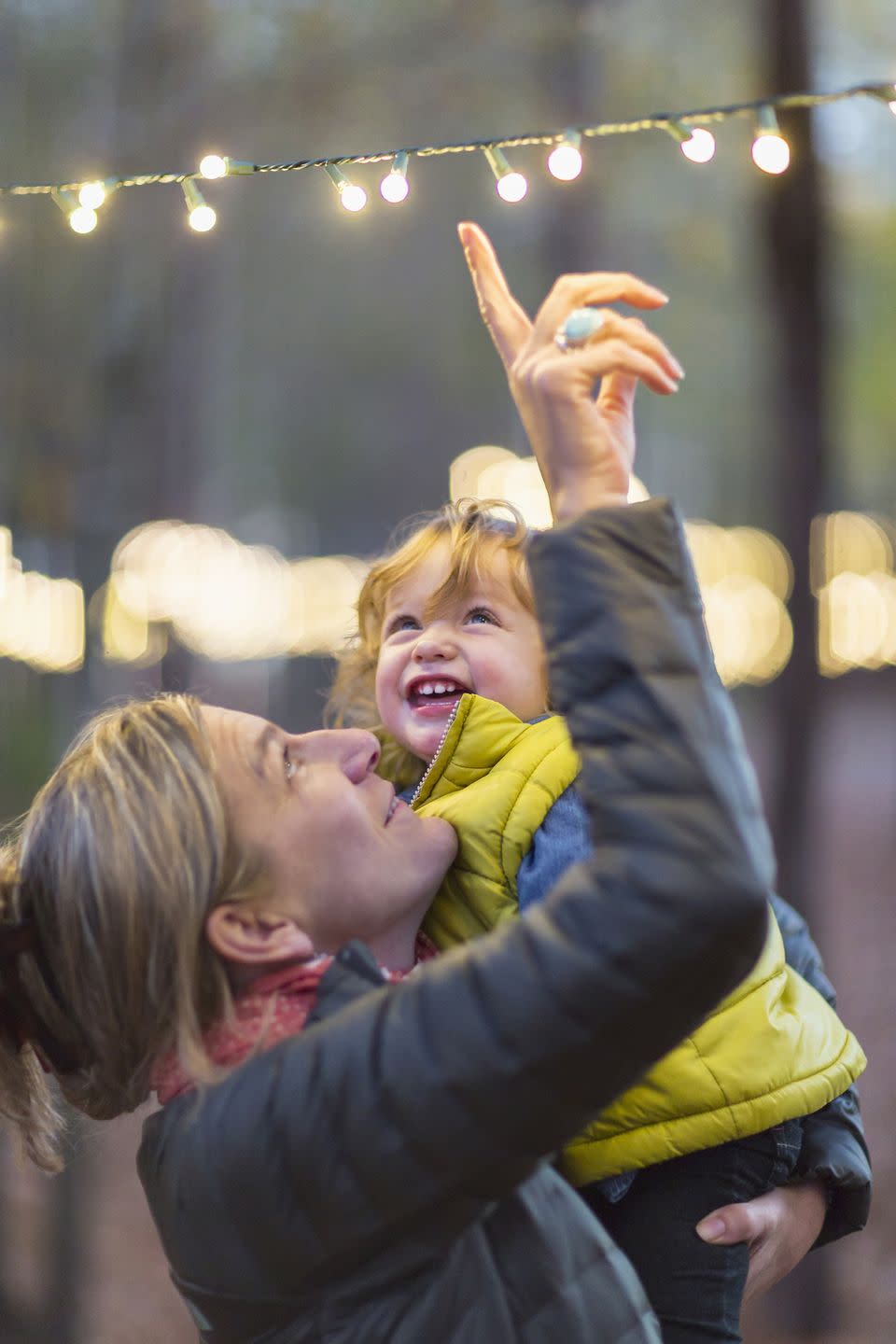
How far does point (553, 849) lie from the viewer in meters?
1.56

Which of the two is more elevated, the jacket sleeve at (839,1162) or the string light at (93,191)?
the string light at (93,191)

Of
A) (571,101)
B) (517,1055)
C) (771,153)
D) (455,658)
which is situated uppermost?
(571,101)

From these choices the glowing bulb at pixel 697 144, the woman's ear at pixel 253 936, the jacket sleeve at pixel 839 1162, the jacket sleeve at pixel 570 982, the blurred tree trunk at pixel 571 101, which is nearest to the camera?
the jacket sleeve at pixel 570 982

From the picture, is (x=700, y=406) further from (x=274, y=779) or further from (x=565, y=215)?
(x=274, y=779)

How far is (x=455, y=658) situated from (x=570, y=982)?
2.93ft

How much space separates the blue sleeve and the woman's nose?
0.77 ft

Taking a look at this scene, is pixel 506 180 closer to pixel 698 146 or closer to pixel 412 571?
pixel 698 146

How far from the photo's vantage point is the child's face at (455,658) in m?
1.90

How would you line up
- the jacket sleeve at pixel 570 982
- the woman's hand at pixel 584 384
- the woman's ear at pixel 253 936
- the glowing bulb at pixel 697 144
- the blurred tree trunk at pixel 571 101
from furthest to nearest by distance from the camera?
1. the blurred tree trunk at pixel 571 101
2. the glowing bulb at pixel 697 144
3. the woman's ear at pixel 253 936
4. the woman's hand at pixel 584 384
5. the jacket sleeve at pixel 570 982

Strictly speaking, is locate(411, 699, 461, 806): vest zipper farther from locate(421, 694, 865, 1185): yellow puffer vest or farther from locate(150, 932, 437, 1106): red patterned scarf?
locate(150, 932, 437, 1106): red patterned scarf

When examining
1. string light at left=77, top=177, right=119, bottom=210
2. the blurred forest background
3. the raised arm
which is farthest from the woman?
the blurred forest background

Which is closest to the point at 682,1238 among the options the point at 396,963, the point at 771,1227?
the point at 771,1227

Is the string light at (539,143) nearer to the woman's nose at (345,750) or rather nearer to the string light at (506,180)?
the string light at (506,180)

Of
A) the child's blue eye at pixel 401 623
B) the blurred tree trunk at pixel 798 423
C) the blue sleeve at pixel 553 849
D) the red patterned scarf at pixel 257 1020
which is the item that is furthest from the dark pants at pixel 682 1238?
the blurred tree trunk at pixel 798 423
